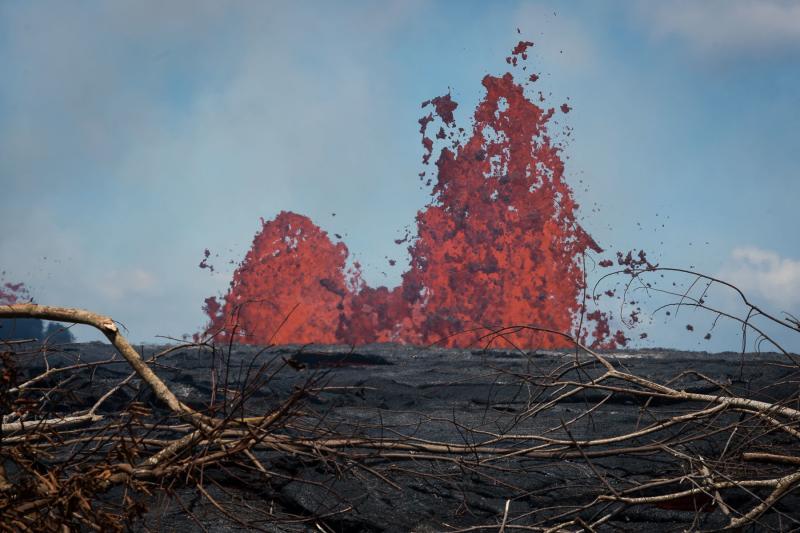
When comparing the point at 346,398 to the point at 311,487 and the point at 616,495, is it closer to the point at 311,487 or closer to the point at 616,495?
the point at 311,487

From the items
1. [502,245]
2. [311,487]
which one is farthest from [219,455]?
[502,245]

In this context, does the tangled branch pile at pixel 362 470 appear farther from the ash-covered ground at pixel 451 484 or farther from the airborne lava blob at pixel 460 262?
the airborne lava blob at pixel 460 262

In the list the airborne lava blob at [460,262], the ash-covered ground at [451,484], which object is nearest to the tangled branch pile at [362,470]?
the ash-covered ground at [451,484]

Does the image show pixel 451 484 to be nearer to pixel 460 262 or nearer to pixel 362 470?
pixel 362 470

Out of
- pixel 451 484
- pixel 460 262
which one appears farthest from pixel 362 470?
pixel 460 262

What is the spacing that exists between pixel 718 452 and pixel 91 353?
9.37 metres

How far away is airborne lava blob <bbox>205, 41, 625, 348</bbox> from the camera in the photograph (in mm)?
18172

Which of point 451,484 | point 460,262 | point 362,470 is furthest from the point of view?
point 460,262

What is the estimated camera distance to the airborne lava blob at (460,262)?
1817 centimetres

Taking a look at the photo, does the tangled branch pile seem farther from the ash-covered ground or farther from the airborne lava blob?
the airborne lava blob

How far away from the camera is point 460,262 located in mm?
18625

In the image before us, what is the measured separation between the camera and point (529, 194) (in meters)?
19.0

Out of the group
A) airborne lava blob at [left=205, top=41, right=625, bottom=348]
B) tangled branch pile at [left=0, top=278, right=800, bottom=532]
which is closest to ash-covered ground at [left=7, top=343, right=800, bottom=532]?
tangled branch pile at [left=0, top=278, right=800, bottom=532]

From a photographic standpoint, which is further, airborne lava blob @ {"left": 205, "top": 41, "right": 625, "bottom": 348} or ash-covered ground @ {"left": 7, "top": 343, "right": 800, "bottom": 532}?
airborne lava blob @ {"left": 205, "top": 41, "right": 625, "bottom": 348}
